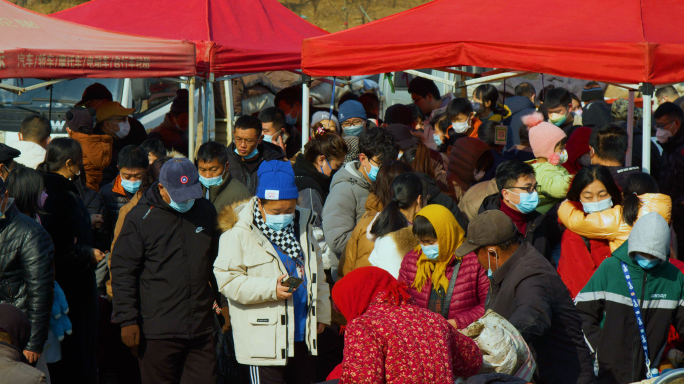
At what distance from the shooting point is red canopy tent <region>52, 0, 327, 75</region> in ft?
26.9

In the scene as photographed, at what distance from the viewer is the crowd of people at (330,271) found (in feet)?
12.0

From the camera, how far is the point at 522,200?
559cm

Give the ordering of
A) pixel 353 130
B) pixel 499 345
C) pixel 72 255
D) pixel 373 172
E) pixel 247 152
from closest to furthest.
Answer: pixel 499 345
pixel 72 255
pixel 373 172
pixel 247 152
pixel 353 130

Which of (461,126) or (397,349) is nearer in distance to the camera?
(397,349)

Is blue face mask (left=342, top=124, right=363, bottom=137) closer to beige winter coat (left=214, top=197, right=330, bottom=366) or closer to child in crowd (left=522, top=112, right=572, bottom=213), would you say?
child in crowd (left=522, top=112, right=572, bottom=213)

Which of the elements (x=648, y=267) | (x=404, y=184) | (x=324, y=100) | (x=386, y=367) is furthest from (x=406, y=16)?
(x=324, y=100)

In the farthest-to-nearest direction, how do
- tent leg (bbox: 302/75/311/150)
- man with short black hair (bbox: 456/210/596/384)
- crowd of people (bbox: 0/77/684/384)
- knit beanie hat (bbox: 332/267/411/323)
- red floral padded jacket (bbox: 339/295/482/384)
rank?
tent leg (bbox: 302/75/311/150) → man with short black hair (bbox: 456/210/596/384) → crowd of people (bbox: 0/77/684/384) → knit beanie hat (bbox: 332/267/411/323) → red floral padded jacket (bbox: 339/295/482/384)

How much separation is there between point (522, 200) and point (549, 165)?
0.91 meters

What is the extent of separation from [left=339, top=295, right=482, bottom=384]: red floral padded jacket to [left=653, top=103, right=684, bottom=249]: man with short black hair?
491cm

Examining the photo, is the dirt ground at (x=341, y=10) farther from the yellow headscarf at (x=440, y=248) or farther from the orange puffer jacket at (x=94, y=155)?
the yellow headscarf at (x=440, y=248)

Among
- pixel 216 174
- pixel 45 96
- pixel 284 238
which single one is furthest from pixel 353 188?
pixel 45 96

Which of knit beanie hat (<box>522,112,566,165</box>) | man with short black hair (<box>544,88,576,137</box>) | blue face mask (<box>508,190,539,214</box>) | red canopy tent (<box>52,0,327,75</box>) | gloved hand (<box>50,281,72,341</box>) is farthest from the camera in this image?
man with short black hair (<box>544,88,576,137</box>)

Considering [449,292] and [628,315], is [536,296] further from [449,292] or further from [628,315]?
[628,315]

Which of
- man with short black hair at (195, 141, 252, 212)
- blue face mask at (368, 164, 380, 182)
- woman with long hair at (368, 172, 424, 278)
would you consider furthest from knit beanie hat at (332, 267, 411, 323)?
blue face mask at (368, 164, 380, 182)
